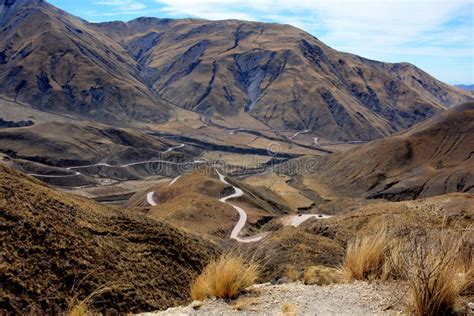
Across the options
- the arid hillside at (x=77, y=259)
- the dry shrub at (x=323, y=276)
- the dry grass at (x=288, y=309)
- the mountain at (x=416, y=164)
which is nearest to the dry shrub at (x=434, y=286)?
the dry grass at (x=288, y=309)

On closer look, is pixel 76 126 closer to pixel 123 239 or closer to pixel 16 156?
pixel 16 156

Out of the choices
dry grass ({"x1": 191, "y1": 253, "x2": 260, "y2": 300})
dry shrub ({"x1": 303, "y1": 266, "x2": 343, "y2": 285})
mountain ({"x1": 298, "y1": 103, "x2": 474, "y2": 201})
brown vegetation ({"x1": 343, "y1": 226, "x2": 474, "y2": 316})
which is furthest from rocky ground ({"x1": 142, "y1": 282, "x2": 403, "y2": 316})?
mountain ({"x1": 298, "y1": 103, "x2": 474, "y2": 201})

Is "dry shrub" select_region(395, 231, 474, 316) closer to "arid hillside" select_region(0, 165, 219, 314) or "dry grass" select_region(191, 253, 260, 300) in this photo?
"dry grass" select_region(191, 253, 260, 300)

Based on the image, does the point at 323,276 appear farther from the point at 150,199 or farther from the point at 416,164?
the point at 416,164

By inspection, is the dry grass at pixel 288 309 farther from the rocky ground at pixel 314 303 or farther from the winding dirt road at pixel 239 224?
the winding dirt road at pixel 239 224

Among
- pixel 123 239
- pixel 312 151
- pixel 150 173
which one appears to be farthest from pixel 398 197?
pixel 312 151

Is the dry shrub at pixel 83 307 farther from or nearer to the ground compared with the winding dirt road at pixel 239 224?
farther from the ground
